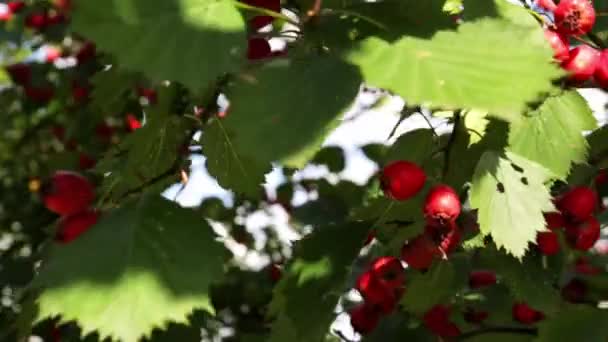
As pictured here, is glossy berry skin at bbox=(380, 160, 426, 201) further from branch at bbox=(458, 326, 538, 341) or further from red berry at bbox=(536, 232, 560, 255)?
branch at bbox=(458, 326, 538, 341)

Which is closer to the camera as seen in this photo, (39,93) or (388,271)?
(388,271)

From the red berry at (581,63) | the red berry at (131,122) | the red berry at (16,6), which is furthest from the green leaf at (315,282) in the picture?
the red berry at (16,6)

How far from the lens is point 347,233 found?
5.49 ft

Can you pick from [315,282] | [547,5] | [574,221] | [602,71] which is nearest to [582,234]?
[574,221]

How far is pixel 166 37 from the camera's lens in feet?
3.61

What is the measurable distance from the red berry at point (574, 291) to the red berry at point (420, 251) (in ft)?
1.97

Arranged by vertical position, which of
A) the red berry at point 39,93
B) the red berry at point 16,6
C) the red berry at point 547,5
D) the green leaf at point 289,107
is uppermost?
the green leaf at point 289,107

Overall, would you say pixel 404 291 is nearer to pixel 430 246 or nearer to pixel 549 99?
pixel 430 246

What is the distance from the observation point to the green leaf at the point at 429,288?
1.86 m

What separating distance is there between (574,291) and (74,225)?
4.27 ft

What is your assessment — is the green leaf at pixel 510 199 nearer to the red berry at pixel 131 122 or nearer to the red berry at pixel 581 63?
the red berry at pixel 581 63

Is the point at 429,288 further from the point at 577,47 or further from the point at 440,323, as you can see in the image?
the point at 577,47

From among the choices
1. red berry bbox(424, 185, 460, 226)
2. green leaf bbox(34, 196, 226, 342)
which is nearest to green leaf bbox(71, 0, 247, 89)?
green leaf bbox(34, 196, 226, 342)

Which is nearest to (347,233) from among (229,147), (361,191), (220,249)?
(229,147)
